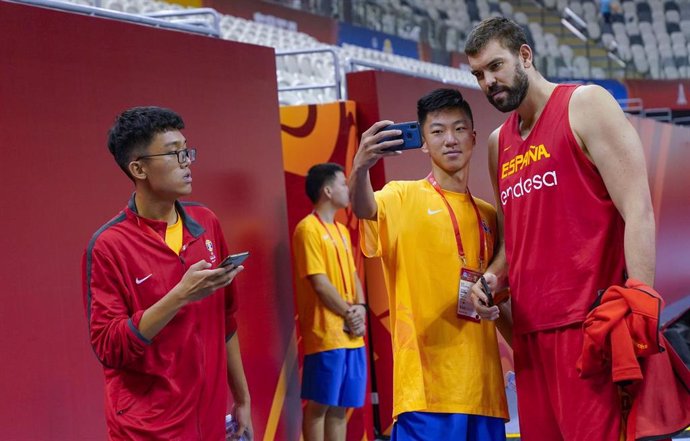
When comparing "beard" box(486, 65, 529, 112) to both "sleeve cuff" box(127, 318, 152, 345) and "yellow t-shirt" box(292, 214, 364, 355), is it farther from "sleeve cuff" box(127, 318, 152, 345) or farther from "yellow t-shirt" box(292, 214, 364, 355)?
"yellow t-shirt" box(292, 214, 364, 355)

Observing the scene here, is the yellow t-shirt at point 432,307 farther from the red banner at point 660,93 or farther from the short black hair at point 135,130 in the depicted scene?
the red banner at point 660,93

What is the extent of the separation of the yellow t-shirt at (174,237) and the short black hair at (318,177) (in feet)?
10.1

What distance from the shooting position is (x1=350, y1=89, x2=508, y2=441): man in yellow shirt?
3.57 meters

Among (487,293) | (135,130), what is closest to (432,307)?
(487,293)

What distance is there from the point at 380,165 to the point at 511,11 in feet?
57.8

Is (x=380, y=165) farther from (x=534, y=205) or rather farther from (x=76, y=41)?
(x=534, y=205)

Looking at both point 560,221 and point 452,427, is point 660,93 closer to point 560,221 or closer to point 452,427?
point 452,427

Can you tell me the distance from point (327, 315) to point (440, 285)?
2.62m

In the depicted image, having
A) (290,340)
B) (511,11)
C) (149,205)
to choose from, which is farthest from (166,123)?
(511,11)

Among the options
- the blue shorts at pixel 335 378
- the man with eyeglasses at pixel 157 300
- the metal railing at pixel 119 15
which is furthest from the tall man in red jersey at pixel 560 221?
the blue shorts at pixel 335 378

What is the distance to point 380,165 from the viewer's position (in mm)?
6930

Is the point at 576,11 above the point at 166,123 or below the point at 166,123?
above

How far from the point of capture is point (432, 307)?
3.63m

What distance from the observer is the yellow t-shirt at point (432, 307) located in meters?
3.58
